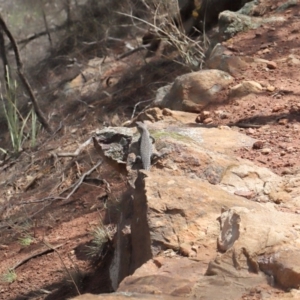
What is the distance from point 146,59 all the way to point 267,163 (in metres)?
6.12

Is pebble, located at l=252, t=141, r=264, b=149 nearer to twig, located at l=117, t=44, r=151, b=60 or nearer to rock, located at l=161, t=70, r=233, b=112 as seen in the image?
rock, located at l=161, t=70, r=233, b=112

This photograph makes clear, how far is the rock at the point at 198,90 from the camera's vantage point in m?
5.26

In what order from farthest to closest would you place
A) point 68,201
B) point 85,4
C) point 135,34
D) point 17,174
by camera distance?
point 85,4 < point 135,34 < point 17,174 < point 68,201

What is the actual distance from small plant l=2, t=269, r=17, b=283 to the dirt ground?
0.04 meters

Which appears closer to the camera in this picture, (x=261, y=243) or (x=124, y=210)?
(x=261, y=243)

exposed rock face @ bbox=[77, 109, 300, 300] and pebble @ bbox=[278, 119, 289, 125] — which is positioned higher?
exposed rock face @ bbox=[77, 109, 300, 300]

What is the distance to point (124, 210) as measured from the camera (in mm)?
3896

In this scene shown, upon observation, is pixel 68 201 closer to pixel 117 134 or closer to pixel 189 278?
pixel 117 134

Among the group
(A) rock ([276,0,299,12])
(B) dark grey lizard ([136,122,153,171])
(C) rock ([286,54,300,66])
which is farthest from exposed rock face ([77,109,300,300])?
(A) rock ([276,0,299,12])

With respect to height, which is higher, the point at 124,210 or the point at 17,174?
the point at 124,210

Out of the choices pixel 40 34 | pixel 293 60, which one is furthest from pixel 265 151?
pixel 40 34

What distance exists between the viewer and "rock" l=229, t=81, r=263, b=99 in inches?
203

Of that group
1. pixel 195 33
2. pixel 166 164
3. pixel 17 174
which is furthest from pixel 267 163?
pixel 195 33

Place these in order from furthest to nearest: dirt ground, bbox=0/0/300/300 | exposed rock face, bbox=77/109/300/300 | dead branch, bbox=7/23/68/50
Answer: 1. dead branch, bbox=7/23/68/50
2. dirt ground, bbox=0/0/300/300
3. exposed rock face, bbox=77/109/300/300
